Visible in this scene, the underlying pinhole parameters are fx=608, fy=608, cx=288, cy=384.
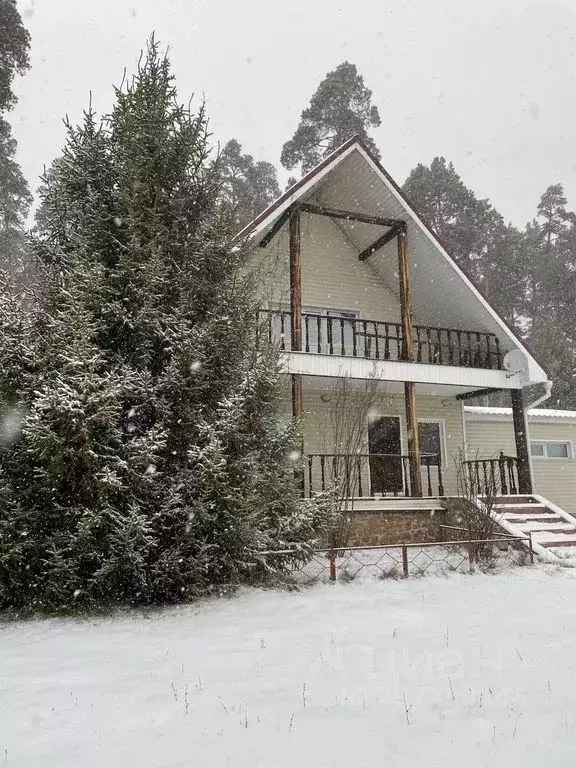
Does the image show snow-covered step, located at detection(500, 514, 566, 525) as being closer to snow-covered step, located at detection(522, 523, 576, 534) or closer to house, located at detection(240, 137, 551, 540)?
snow-covered step, located at detection(522, 523, 576, 534)

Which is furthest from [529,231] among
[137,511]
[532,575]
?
[137,511]

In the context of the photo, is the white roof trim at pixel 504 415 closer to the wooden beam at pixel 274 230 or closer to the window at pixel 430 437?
the window at pixel 430 437

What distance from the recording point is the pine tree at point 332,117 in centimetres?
3259

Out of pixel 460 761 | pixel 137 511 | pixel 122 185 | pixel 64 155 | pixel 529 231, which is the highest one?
pixel 529 231

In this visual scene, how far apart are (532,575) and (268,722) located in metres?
Result: 6.17

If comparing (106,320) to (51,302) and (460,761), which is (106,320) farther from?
(460,761)

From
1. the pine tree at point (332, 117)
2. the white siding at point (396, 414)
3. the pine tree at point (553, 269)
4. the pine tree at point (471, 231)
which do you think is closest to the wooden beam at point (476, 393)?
the white siding at point (396, 414)

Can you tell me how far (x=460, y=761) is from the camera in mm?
3207

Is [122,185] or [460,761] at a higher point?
[122,185]

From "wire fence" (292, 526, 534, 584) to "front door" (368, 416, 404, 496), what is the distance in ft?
14.1

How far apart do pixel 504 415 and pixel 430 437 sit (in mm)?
2560

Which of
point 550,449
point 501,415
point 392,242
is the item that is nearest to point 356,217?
point 392,242

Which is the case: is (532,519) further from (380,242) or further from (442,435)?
(380,242)

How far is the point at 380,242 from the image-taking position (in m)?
14.4
